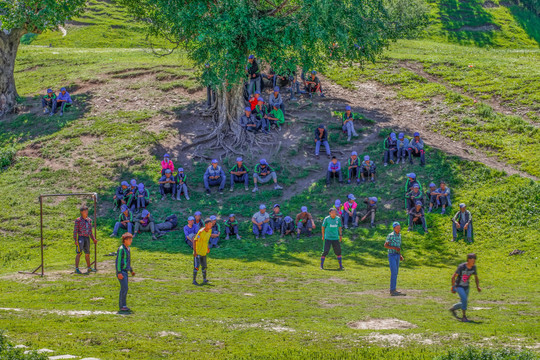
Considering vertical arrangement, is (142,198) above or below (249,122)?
below

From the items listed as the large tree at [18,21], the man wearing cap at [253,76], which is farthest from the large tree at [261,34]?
the large tree at [18,21]

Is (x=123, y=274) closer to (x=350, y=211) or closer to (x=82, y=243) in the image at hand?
(x=82, y=243)

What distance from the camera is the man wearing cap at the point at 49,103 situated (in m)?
34.9

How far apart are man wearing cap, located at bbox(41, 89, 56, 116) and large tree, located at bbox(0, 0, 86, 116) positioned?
2.17m

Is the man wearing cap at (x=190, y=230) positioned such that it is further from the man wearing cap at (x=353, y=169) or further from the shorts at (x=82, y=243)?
the man wearing cap at (x=353, y=169)

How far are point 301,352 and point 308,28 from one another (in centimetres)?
1896

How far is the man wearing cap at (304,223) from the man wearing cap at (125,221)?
680 centimetres

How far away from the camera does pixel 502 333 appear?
39.3 feet

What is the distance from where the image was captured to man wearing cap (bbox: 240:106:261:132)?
30562 mm

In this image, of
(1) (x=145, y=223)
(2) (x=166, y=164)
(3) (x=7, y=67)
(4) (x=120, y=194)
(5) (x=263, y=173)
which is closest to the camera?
(1) (x=145, y=223)

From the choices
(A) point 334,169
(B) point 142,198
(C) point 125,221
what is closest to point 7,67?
(B) point 142,198

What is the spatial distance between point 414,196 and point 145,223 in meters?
11.0

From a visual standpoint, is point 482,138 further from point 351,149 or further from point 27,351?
point 27,351

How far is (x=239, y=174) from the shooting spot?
90.4 ft
